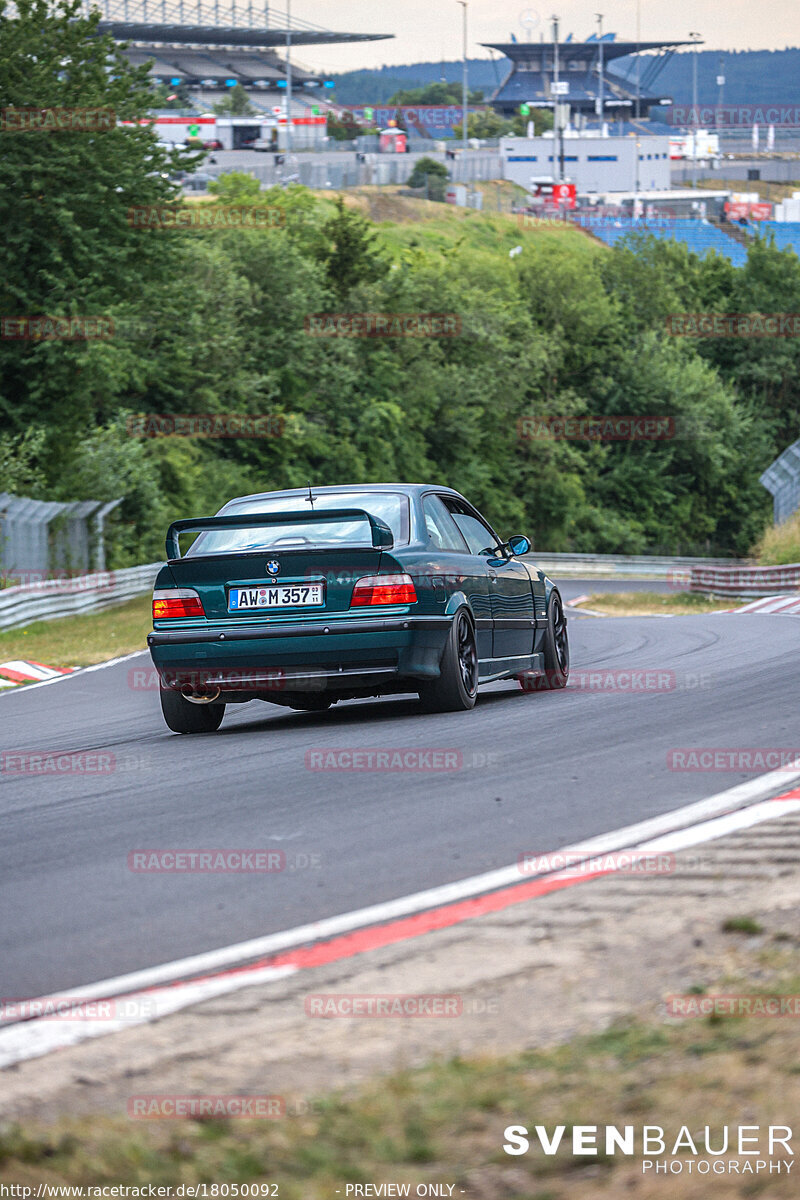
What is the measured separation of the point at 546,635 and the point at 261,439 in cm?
4344

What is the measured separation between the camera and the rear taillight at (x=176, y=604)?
962cm

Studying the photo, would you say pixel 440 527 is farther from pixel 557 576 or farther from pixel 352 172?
pixel 352 172

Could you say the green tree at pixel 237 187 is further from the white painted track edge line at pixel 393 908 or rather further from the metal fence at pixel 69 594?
the white painted track edge line at pixel 393 908

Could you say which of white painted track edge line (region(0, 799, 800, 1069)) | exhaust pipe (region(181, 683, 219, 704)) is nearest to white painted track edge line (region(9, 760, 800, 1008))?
white painted track edge line (region(0, 799, 800, 1069))

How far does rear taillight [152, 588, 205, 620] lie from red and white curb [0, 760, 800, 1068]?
4.26m

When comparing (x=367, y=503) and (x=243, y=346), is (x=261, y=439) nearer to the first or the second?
(x=243, y=346)

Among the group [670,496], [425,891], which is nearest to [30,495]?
[425,891]

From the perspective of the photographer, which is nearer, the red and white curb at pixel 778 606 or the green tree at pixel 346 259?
the red and white curb at pixel 778 606

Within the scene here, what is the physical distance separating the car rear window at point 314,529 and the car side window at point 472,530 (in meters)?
0.94

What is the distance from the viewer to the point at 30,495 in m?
31.4

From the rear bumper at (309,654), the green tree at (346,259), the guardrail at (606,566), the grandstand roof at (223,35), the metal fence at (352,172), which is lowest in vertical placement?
the guardrail at (606,566)

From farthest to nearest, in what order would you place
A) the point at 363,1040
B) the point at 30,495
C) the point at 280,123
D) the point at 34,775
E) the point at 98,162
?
1. the point at 280,123
2. the point at 98,162
3. the point at 30,495
4. the point at 34,775
5. the point at 363,1040

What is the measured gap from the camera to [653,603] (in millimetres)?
40000

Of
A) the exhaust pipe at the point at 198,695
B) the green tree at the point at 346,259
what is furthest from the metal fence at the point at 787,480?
the exhaust pipe at the point at 198,695
